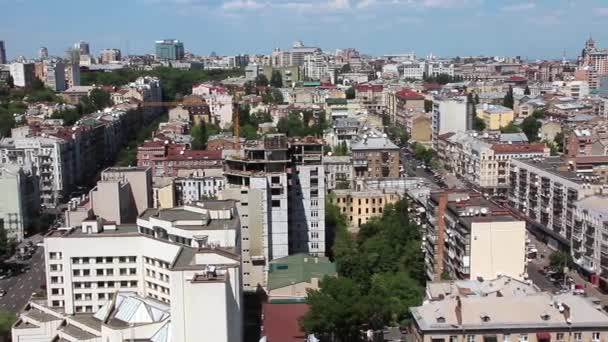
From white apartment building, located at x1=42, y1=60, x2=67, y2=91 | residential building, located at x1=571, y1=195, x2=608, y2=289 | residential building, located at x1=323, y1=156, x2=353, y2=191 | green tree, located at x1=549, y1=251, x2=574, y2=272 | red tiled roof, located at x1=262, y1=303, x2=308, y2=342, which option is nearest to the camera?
red tiled roof, located at x1=262, y1=303, x2=308, y2=342

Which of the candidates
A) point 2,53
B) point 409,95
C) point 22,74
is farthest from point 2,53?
point 409,95

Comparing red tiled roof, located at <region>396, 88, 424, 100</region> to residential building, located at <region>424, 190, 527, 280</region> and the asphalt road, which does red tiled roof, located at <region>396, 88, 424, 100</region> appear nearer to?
the asphalt road

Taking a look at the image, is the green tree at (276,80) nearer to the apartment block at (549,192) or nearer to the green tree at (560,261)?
the apartment block at (549,192)

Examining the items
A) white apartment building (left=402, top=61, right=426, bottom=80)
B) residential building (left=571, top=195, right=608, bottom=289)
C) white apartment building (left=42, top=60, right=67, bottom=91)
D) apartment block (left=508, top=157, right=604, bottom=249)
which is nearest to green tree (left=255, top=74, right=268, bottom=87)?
white apartment building (left=42, top=60, right=67, bottom=91)

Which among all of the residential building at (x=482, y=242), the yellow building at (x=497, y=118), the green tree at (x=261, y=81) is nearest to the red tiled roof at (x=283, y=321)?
the residential building at (x=482, y=242)

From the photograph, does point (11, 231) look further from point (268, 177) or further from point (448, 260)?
point (448, 260)

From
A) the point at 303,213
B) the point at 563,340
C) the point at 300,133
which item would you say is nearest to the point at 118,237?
the point at 303,213

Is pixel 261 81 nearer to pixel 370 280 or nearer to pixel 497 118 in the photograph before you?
pixel 497 118
